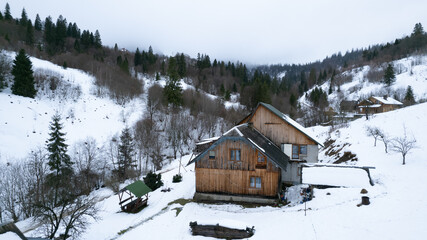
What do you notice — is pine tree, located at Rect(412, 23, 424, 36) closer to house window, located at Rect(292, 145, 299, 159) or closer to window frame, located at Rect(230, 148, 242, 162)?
house window, located at Rect(292, 145, 299, 159)

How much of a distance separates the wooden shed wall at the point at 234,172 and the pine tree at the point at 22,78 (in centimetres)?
4826

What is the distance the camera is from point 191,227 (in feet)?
47.1

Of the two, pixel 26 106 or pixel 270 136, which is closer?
pixel 270 136

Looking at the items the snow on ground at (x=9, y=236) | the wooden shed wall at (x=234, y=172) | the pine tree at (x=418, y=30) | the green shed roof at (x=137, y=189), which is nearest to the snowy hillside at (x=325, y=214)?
the wooden shed wall at (x=234, y=172)

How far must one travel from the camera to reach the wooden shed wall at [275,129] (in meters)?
22.8

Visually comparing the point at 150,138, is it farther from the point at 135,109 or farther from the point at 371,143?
the point at 371,143

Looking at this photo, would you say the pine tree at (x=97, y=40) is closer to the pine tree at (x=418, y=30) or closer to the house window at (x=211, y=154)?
the house window at (x=211, y=154)

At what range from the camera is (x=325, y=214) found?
13.9 meters

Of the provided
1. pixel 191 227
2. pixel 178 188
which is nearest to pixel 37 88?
pixel 178 188

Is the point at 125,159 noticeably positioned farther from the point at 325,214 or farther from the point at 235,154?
the point at 325,214

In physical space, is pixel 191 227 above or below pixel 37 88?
below

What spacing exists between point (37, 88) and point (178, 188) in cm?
4922

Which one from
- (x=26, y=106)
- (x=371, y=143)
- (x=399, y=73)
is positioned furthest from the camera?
(x=399, y=73)

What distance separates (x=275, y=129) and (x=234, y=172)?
7724 mm
